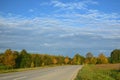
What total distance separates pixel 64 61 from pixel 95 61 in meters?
23.8

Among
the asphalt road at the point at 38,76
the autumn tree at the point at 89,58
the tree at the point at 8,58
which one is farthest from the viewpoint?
the autumn tree at the point at 89,58

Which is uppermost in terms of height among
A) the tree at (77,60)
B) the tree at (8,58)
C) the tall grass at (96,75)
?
the tree at (77,60)

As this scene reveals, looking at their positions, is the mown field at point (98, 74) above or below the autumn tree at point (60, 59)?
below

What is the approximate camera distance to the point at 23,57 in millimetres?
90625

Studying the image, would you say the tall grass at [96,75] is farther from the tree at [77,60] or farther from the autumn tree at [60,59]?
the tree at [77,60]

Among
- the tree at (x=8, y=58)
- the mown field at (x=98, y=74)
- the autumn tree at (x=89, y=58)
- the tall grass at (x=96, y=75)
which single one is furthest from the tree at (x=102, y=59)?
the tall grass at (x=96, y=75)

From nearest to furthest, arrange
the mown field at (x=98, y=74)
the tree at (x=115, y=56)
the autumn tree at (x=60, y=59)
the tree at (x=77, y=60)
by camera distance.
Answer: the mown field at (x=98, y=74) → the tree at (x=115, y=56) → the autumn tree at (x=60, y=59) → the tree at (x=77, y=60)

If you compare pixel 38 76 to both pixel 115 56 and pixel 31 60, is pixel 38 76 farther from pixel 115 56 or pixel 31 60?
pixel 115 56

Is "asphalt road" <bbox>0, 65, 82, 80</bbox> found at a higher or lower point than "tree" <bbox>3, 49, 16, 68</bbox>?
lower

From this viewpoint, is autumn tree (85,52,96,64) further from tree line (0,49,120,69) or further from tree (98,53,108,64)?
tree (98,53,108,64)

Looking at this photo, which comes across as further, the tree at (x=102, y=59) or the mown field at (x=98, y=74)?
the tree at (x=102, y=59)

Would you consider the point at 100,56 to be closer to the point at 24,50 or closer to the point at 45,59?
the point at 45,59

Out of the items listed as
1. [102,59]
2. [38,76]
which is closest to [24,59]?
[38,76]

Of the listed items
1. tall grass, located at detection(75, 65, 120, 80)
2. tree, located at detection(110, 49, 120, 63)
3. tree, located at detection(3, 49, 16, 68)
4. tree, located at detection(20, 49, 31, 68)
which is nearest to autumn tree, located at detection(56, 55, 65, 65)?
tree, located at detection(110, 49, 120, 63)
